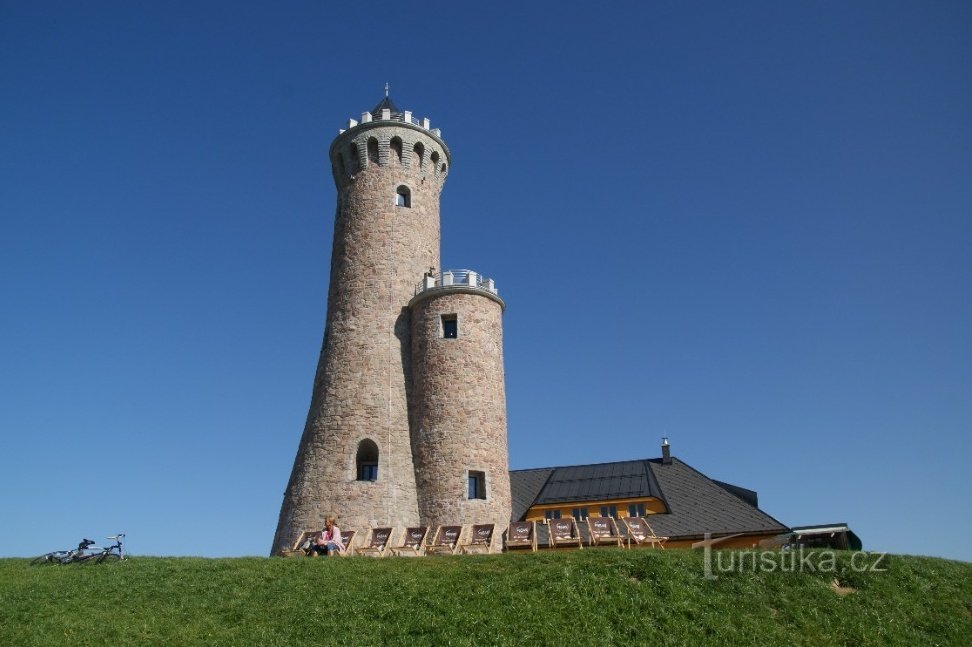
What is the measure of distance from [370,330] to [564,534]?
13954mm

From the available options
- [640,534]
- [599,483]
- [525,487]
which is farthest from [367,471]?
[640,534]

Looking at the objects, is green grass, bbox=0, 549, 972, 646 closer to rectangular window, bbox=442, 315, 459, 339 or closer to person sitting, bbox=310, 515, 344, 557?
person sitting, bbox=310, 515, 344, 557

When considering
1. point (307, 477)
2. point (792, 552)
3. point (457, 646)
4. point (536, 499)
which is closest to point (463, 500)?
point (307, 477)

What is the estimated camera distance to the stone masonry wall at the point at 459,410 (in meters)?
32.2

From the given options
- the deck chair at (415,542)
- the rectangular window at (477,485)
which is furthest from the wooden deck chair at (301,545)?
the rectangular window at (477,485)

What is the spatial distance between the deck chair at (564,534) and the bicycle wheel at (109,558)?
529 inches

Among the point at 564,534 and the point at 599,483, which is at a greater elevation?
the point at 599,483

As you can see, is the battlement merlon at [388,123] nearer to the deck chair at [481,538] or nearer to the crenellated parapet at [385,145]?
the crenellated parapet at [385,145]

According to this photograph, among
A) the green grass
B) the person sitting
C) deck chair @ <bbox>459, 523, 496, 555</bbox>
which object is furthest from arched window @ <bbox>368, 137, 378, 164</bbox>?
the green grass

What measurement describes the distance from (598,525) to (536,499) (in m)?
14.1

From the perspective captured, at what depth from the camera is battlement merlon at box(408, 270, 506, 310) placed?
35.3 meters

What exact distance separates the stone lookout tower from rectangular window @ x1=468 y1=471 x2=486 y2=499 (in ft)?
0.17

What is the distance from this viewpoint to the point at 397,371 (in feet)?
114

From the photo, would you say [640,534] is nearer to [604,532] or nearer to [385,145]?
[604,532]
